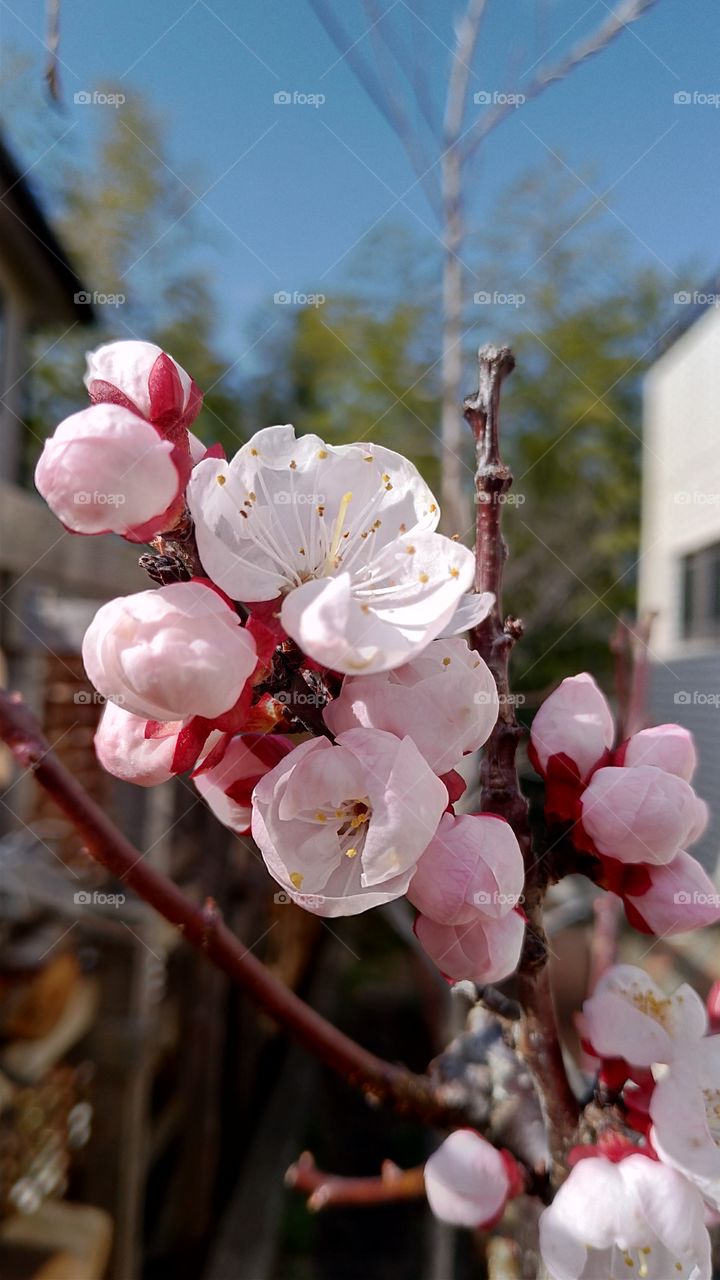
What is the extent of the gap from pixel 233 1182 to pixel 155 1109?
0.97 m

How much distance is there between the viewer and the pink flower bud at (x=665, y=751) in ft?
1.18

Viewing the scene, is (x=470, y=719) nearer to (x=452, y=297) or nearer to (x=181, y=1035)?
(x=452, y=297)

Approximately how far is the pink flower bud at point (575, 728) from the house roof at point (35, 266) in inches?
105

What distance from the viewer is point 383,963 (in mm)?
5391

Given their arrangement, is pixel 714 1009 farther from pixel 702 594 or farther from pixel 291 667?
pixel 702 594
